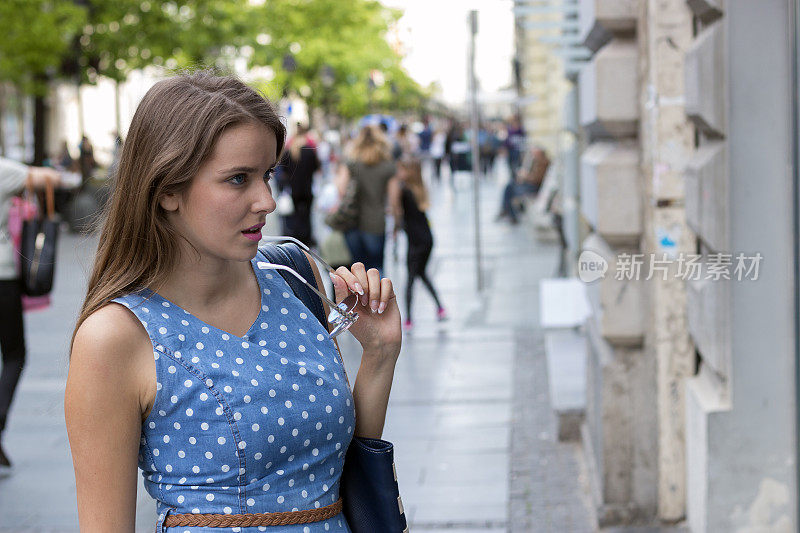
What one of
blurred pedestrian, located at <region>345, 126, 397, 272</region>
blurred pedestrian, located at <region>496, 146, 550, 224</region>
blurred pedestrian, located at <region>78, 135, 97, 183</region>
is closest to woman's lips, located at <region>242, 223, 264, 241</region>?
blurred pedestrian, located at <region>345, 126, 397, 272</region>

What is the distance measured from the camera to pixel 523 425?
724cm

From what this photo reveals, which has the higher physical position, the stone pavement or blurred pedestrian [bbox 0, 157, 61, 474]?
blurred pedestrian [bbox 0, 157, 61, 474]

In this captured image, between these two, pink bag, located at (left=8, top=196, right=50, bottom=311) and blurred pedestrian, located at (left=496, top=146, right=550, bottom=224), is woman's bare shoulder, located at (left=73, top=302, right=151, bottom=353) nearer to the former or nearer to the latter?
pink bag, located at (left=8, top=196, right=50, bottom=311)

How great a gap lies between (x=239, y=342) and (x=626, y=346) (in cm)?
328

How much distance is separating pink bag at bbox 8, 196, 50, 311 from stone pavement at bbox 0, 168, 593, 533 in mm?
564

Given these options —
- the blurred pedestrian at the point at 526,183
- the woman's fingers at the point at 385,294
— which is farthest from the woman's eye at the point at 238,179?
the blurred pedestrian at the point at 526,183

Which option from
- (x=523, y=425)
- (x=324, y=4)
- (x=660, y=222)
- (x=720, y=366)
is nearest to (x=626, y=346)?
(x=660, y=222)

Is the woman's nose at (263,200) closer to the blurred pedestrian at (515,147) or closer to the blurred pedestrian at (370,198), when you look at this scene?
the blurred pedestrian at (370,198)

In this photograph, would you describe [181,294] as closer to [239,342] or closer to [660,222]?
[239,342]

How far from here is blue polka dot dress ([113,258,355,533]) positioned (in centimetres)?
203

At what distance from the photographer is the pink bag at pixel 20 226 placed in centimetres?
670

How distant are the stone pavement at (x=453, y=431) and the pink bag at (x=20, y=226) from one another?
564mm

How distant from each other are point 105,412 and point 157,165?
0.45 m

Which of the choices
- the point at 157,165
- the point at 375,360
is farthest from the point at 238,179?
the point at 375,360
